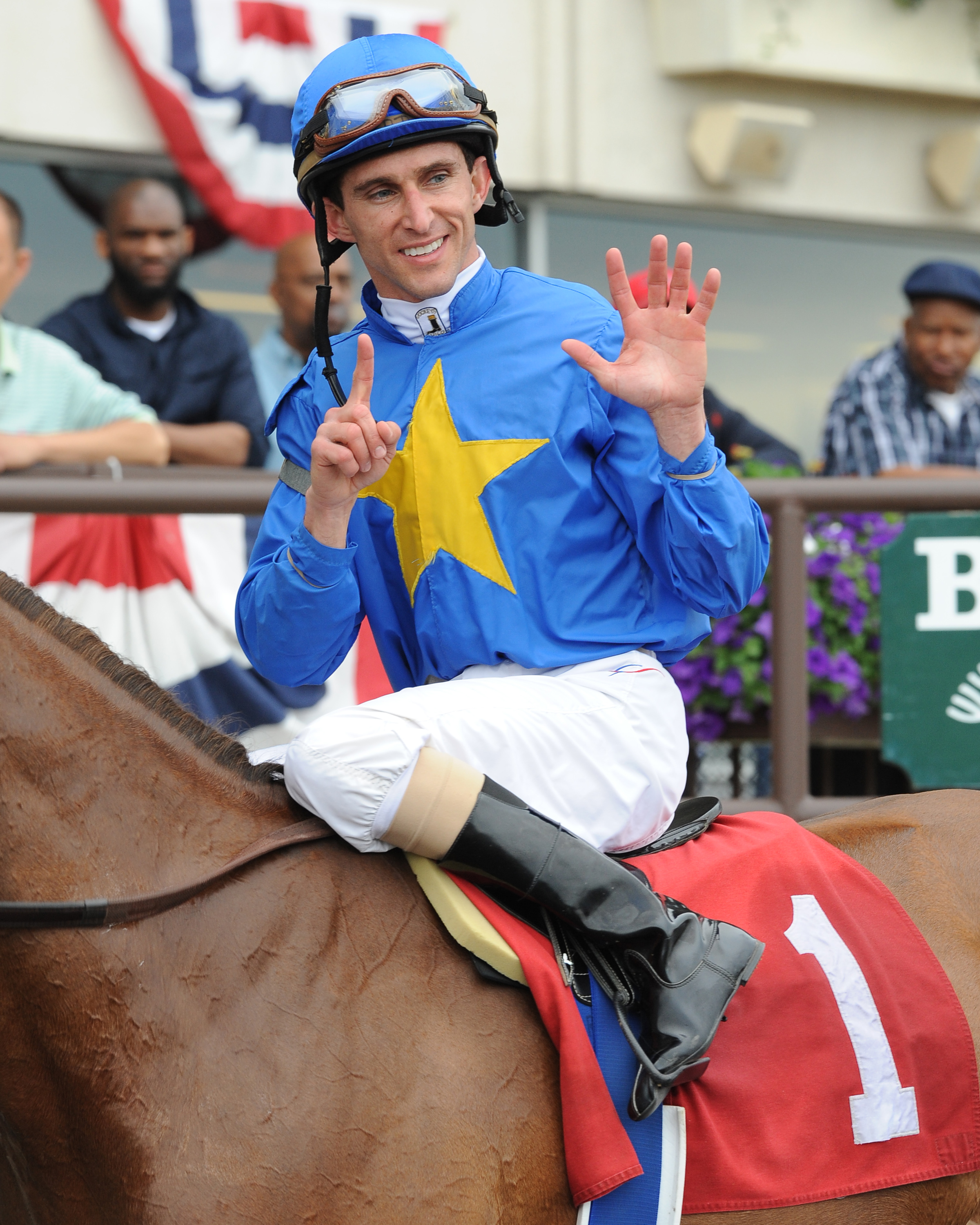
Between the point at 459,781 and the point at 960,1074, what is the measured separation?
101cm

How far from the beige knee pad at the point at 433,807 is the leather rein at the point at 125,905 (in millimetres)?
154

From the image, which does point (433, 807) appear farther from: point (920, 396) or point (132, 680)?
point (920, 396)

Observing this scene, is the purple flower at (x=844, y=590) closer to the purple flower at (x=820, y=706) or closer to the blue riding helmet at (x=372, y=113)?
the purple flower at (x=820, y=706)

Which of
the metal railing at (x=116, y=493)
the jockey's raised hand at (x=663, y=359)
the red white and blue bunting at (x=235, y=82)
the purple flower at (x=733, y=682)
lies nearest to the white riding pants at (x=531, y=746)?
the jockey's raised hand at (x=663, y=359)

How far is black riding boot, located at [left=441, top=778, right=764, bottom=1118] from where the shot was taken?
198 centimetres

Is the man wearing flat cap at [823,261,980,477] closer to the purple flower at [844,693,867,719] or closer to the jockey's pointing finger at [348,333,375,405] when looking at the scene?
the purple flower at [844,693,867,719]

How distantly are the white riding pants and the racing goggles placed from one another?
2.91 ft

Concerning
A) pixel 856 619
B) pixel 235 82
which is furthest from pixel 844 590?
pixel 235 82

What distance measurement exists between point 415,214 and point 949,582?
111 inches

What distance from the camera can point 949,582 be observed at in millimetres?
4461

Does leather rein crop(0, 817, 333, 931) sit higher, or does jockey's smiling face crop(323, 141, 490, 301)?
jockey's smiling face crop(323, 141, 490, 301)

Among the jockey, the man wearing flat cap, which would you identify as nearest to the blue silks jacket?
the jockey

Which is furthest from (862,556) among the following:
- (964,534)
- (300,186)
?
(300,186)

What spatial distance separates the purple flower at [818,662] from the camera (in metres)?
4.60
